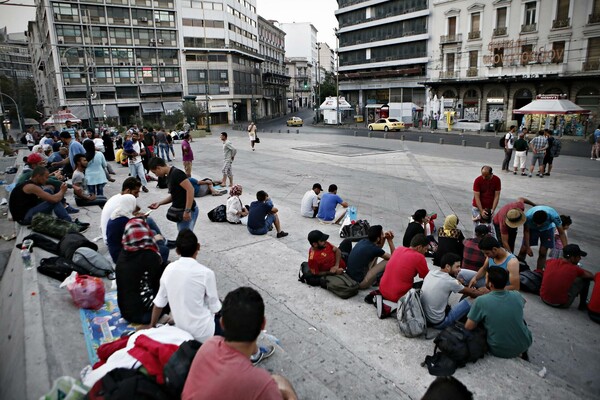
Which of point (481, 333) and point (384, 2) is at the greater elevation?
point (384, 2)

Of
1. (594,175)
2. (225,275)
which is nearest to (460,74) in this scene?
(594,175)

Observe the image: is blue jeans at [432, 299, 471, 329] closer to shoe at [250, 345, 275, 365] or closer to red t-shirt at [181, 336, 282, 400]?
shoe at [250, 345, 275, 365]

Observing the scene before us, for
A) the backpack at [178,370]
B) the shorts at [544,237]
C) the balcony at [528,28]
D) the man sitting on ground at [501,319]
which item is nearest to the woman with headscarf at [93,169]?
the backpack at [178,370]

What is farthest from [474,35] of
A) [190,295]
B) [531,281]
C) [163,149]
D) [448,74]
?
[190,295]

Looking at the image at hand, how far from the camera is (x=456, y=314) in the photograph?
Result: 15.8 feet

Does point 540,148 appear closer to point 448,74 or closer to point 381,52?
point 448,74

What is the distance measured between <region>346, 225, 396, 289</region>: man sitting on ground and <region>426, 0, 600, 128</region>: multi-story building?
37527 mm

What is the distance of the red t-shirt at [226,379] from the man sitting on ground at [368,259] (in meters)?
3.65

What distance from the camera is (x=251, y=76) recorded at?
7569 centimetres

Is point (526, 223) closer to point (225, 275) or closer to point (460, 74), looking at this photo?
point (225, 275)

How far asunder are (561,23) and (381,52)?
2734 cm

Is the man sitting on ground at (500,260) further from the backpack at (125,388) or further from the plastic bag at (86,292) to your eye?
the plastic bag at (86,292)

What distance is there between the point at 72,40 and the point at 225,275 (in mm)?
57863

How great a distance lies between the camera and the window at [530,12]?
37.4 metres
